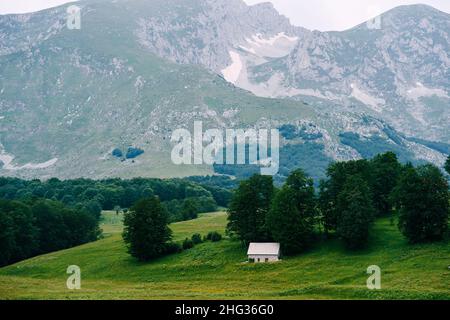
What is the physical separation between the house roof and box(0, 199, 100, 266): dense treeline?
49527 mm

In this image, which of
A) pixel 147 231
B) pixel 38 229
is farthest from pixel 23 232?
pixel 147 231

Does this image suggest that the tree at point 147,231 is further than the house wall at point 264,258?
Yes

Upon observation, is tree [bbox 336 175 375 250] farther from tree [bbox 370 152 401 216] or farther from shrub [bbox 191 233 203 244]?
shrub [bbox 191 233 203 244]

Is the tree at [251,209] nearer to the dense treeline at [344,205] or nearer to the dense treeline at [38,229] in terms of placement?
the dense treeline at [344,205]

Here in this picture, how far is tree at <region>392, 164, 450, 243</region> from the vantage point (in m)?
97.8

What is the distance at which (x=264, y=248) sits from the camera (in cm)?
10531

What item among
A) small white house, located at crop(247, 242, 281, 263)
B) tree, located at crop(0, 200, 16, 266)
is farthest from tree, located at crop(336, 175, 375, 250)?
tree, located at crop(0, 200, 16, 266)

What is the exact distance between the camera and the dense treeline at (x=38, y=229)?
4884 inches

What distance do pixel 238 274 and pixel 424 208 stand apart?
31767 mm

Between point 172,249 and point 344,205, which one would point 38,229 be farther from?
point 344,205

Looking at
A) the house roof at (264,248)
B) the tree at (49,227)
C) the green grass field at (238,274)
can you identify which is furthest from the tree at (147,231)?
the tree at (49,227)
